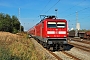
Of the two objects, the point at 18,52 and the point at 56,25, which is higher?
the point at 56,25

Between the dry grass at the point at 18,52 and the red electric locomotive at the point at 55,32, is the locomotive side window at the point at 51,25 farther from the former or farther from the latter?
the dry grass at the point at 18,52

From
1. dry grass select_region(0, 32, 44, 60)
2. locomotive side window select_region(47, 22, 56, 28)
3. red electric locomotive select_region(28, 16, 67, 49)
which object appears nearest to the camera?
dry grass select_region(0, 32, 44, 60)

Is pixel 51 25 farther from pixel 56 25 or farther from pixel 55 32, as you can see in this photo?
pixel 55 32

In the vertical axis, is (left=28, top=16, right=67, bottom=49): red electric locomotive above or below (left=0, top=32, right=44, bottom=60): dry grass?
above

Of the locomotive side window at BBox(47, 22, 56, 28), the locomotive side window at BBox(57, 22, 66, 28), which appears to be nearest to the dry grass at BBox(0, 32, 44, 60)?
the locomotive side window at BBox(47, 22, 56, 28)

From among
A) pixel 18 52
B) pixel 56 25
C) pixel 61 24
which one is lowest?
pixel 18 52

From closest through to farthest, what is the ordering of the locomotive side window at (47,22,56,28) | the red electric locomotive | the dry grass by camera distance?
the dry grass, the red electric locomotive, the locomotive side window at (47,22,56,28)

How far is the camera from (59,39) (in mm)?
18859

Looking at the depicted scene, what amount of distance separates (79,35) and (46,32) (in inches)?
1361

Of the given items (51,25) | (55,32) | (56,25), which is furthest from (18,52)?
(56,25)

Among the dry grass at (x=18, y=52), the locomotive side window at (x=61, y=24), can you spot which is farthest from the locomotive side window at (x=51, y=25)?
the dry grass at (x=18, y=52)

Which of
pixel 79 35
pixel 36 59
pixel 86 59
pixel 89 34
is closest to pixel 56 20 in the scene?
pixel 86 59

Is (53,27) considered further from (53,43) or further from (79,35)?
(79,35)

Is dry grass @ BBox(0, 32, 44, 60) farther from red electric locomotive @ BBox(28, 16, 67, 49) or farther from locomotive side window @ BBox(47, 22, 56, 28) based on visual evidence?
locomotive side window @ BBox(47, 22, 56, 28)
